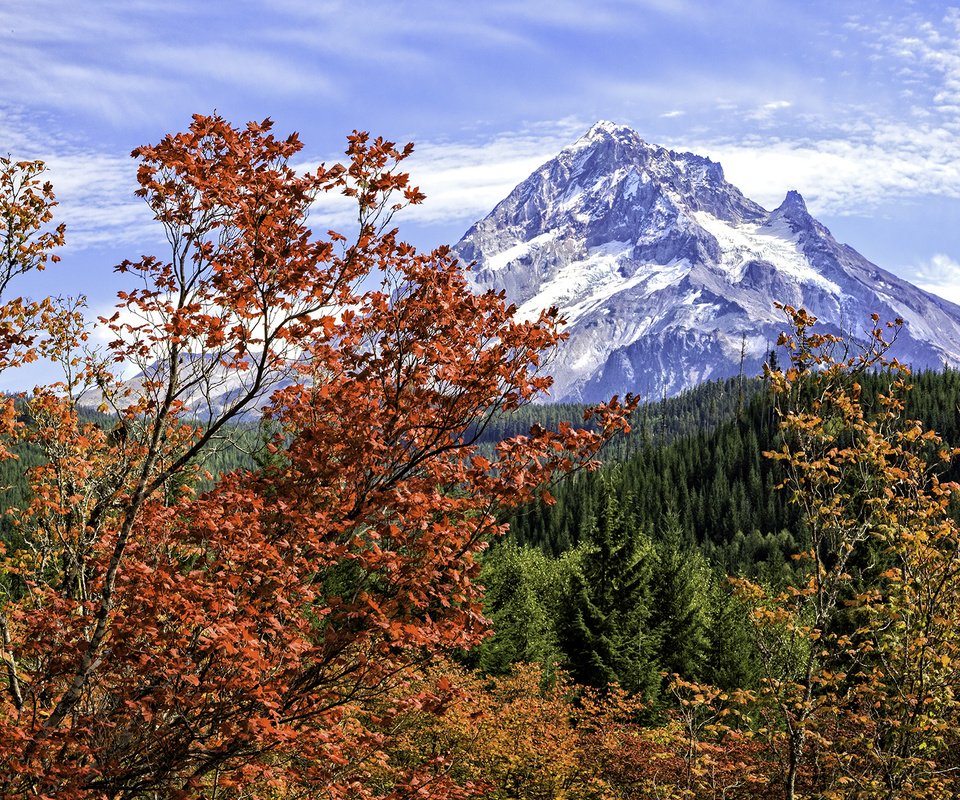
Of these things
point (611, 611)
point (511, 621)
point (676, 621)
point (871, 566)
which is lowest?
point (511, 621)

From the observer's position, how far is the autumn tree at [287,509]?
659 centimetres

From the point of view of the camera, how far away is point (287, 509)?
6953 mm

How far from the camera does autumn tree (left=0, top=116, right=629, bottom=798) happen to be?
260 inches

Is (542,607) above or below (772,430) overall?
below

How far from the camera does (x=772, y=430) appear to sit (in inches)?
5310

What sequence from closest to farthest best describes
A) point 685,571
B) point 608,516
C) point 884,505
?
1. point 884,505
2. point 608,516
3. point 685,571

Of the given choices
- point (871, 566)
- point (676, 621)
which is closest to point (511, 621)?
point (676, 621)

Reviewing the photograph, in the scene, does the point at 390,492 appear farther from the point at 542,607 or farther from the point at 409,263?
the point at 542,607

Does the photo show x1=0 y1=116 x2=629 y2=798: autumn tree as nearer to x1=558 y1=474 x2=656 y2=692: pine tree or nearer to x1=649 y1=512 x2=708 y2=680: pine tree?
x1=558 y1=474 x2=656 y2=692: pine tree

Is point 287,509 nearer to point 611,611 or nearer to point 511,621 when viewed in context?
point 611,611

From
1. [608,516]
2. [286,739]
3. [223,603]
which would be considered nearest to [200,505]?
[223,603]

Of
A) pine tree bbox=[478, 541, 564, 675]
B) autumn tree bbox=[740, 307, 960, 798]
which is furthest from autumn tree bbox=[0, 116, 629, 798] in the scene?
pine tree bbox=[478, 541, 564, 675]

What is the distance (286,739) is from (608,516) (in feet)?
96.8

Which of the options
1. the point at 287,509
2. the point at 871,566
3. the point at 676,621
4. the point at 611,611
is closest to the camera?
the point at 287,509
